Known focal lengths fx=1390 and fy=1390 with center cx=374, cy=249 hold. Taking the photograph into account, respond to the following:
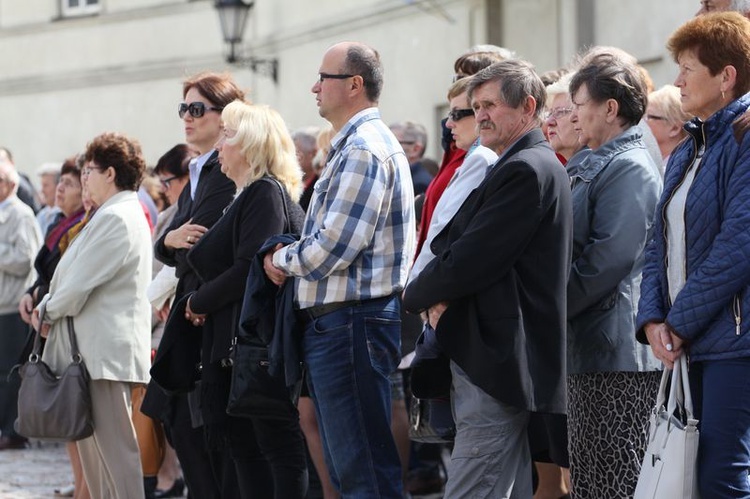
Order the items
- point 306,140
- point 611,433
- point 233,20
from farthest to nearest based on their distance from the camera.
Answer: point 233,20, point 306,140, point 611,433

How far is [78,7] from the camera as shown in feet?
65.8

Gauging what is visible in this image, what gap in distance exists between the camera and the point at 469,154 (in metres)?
5.67

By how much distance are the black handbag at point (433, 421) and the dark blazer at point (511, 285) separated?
41 centimetres

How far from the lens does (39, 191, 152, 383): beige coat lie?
6.87 meters

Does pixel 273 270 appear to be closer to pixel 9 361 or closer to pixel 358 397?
pixel 358 397

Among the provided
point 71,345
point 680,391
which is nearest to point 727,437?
point 680,391

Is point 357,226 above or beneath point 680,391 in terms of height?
above

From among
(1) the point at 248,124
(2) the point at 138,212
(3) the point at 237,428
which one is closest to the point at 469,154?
(1) the point at 248,124

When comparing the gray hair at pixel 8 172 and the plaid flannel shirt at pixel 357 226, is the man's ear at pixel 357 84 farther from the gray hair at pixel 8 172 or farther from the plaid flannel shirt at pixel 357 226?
the gray hair at pixel 8 172

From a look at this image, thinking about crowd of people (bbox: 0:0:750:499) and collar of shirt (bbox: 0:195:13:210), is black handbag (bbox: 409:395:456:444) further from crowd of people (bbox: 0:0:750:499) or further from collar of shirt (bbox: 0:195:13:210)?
collar of shirt (bbox: 0:195:13:210)

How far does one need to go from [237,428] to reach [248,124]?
1322 millimetres

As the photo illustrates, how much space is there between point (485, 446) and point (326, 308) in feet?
2.87

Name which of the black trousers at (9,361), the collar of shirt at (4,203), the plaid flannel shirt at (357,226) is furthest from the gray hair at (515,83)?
the black trousers at (9,361)

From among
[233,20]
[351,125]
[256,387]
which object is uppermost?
[233,20]
